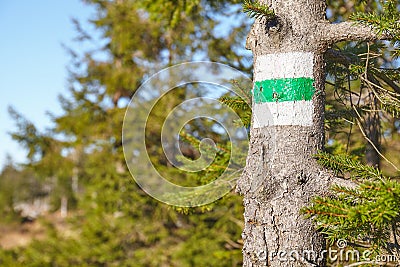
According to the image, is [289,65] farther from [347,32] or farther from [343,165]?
[343,165]

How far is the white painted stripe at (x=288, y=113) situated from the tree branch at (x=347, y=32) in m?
0.24

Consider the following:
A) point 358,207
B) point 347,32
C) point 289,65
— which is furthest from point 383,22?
point 358,207

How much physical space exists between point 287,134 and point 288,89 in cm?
16

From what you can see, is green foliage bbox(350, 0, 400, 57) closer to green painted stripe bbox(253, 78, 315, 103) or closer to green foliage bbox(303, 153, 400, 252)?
green painted stripe bbox(253, 78, 315, 103)

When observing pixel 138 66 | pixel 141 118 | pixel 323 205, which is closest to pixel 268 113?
pixel 323 205

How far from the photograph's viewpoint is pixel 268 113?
1.62 metres

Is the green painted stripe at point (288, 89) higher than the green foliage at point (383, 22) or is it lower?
lower

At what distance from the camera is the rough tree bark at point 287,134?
1535 mm

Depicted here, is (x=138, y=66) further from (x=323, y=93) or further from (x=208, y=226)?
(x=323, y=93)

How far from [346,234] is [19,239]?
2269cm

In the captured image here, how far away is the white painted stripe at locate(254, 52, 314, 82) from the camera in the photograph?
1.61 m

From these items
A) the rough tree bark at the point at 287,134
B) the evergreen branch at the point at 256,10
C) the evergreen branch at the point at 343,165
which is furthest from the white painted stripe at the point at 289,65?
the evergreen branch at the point at 343,165

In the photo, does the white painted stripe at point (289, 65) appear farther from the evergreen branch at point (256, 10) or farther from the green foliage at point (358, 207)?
the green foliage at point (358, 207)

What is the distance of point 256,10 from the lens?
1493 millimetres
